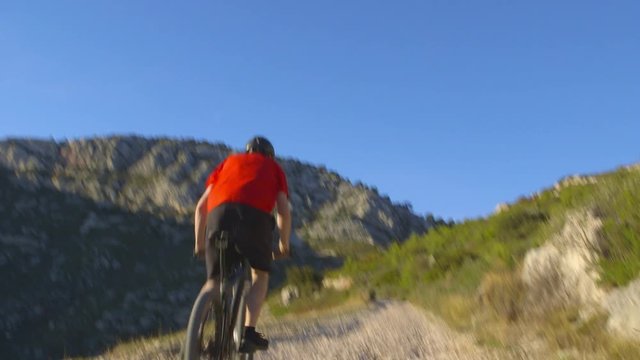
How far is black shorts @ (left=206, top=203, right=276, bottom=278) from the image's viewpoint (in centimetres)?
494

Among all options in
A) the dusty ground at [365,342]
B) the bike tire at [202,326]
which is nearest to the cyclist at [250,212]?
the bike tire at [202,326]

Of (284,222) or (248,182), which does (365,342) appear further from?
(248,182)

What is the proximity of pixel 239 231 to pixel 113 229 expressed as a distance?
91.1 meters

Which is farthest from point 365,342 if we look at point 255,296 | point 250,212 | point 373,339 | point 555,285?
point 250,212

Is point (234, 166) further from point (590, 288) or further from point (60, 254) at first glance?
point (60, 254)

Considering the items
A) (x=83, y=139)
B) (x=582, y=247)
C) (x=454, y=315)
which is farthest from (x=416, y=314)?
(x=83, y=139)

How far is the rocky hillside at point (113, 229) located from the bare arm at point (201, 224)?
5810cm

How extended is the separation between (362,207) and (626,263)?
101 meters

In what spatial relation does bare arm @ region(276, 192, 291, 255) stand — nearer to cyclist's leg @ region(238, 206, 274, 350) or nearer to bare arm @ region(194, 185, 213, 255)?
cyclist's leg @ region(238, 206, 274, 350)

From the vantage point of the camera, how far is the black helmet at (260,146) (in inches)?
219

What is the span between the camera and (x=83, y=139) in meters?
121

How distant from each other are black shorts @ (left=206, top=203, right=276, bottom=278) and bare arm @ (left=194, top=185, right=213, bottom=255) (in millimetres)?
324

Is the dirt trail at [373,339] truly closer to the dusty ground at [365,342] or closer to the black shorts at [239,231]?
the dusty ground at [365,342]

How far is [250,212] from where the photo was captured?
16.5 ft
